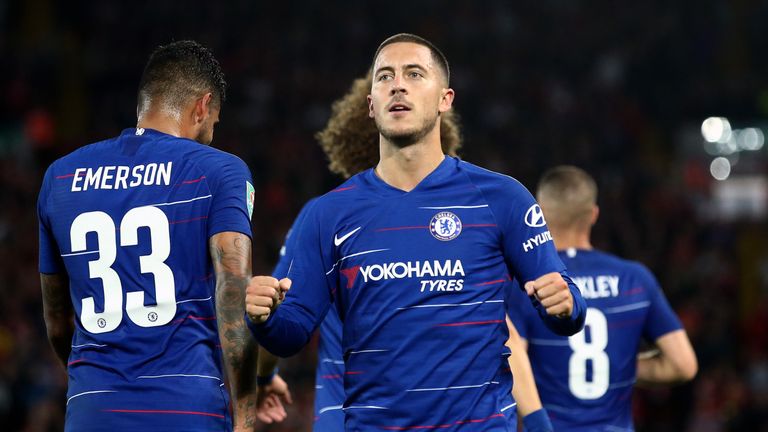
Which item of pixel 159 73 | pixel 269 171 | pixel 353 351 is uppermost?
pixel 269 171

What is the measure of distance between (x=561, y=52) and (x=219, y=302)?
17640mm

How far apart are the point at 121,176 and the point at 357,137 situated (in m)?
1.89

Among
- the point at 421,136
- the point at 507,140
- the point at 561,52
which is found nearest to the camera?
the point at 421,136

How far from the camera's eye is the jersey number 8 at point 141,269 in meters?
3.82

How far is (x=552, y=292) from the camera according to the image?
3586 millimetres

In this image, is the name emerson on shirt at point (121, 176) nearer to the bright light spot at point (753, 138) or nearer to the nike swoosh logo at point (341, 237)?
the nike swoosh logo at point (341, 237)

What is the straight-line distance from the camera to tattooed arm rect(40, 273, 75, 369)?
13.8 feet

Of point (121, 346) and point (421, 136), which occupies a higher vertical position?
point (421, 136)

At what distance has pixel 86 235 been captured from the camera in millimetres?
3930

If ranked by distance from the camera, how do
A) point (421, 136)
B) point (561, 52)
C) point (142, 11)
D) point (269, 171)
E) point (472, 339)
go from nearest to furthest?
point (472, 339), point (421, 136), point (269, 171), point (142, 11), point (561, 52)

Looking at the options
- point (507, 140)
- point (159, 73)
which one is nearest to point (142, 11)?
point (507, 140)

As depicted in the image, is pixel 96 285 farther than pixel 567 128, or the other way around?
pixel 567 128

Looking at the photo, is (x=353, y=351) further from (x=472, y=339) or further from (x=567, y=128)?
(x=567, y=128)

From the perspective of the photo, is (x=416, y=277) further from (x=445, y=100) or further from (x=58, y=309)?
(x=58, y=309)
